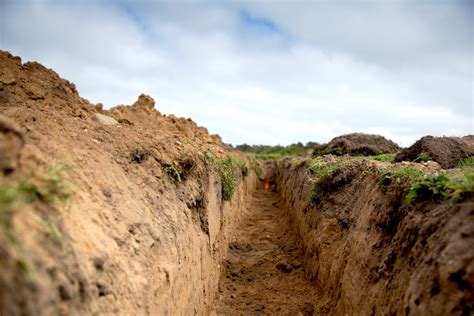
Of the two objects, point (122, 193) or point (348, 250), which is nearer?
point (122, 193)

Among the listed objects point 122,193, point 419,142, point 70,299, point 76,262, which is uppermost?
point 419,142

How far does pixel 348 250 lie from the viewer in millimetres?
5953

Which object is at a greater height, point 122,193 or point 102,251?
point 122,193

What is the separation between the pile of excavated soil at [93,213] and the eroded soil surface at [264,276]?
501 millimetres

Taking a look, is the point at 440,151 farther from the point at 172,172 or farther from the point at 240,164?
the point at 240,164

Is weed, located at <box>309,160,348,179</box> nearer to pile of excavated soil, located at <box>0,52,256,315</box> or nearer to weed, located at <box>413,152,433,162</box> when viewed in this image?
weed, located at <box>413,152,433,162</box>

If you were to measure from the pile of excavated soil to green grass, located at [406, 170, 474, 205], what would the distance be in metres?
2.96

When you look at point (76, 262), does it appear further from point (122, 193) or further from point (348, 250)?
point (348, 250)

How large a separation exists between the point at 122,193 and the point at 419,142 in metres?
6.39

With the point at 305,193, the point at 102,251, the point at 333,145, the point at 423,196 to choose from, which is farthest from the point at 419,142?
the point at 102,251

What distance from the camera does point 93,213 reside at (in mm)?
3721

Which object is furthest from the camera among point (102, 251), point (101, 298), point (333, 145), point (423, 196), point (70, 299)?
point (333, 145)

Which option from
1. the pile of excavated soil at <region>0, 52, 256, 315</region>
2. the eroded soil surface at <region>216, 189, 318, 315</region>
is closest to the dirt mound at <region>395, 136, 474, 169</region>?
the eroded soil surface at <region>216, 189, 318, 315</region>

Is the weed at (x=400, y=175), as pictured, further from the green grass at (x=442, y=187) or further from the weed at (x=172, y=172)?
the weed at (x=172, y=172)
